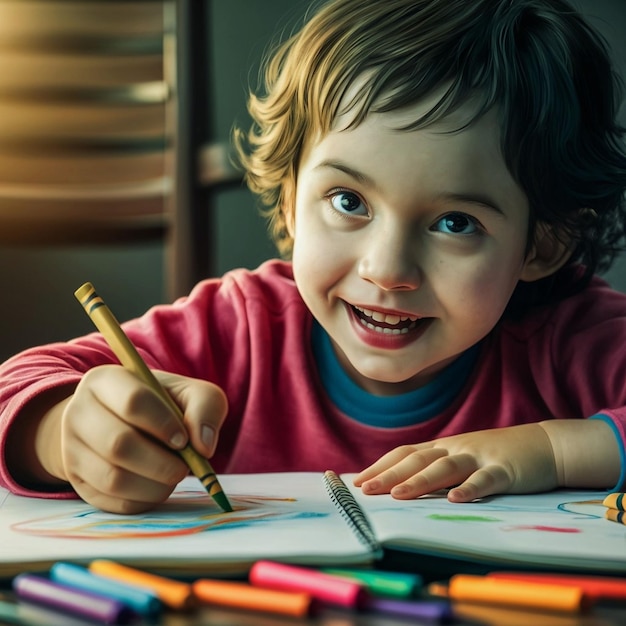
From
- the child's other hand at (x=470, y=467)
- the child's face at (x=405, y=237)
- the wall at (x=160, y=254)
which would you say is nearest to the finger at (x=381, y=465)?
the child's other hand at (x=470, y=467)

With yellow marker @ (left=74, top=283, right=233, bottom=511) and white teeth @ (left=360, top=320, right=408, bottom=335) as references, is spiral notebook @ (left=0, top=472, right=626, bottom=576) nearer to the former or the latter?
yellow marker @ (left=74, top=283, right=233, bottom=511)

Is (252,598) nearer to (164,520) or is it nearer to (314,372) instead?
(164,520)

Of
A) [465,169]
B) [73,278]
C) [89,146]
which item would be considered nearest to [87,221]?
[89,146]

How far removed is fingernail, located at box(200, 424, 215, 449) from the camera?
57 cm

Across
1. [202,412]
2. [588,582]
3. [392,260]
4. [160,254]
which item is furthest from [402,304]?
[160,254]

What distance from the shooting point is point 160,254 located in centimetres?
178

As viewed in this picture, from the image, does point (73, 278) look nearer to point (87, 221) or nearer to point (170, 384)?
point (87, 221)

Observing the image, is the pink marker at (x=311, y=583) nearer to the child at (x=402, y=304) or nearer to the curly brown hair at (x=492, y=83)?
the child at (x=402, y=304)

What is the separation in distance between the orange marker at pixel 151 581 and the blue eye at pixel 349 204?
43 centimetres

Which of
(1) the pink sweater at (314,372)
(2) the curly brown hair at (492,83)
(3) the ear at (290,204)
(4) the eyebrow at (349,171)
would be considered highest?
(2) the curly brown hair at (492,83)

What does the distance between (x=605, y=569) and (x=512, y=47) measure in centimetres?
52

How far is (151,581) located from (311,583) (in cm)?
7

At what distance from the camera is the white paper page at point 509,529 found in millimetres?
451

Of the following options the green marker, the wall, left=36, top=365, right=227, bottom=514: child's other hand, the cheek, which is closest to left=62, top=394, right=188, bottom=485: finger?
left=36, top=365, right=227, bottom=514: child's other hand
